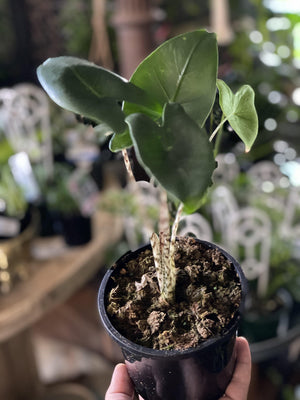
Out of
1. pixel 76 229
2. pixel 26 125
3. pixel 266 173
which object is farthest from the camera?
pixel 26 125

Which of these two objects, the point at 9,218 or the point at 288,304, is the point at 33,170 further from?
the point at 288,304

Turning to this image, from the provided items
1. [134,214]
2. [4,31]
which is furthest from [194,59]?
[4,31]

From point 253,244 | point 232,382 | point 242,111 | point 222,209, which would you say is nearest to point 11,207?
point 222,209

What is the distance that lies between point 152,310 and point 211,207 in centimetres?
118

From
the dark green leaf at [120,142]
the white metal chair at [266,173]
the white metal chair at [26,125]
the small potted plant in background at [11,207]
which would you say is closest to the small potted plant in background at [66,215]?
the small potted plant in background at [11,207]

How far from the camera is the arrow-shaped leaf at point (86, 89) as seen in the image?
0.40 metres

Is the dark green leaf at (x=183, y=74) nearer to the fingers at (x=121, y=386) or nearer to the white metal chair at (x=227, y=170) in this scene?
the fingers at (x=121, y=386)

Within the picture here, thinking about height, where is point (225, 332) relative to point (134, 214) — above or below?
above

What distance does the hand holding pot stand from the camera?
586 millimetres

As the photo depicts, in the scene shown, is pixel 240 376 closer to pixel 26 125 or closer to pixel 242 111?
pixel 242 111

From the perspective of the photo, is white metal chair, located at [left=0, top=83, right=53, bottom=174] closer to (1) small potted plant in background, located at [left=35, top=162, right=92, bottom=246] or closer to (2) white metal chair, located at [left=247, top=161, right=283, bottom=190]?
(1) small potted plant in background, located at [left=35, top=162, right=92, bottom=246]

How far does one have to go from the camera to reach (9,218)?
1.59 m

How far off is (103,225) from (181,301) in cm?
138

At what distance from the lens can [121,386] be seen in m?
0.59
